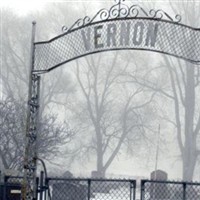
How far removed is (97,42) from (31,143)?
2.37 meters

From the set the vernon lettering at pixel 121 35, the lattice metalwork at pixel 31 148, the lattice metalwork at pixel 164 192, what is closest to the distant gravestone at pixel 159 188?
the lattice metalwork at pixel 164 192

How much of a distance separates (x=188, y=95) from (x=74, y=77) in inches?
422

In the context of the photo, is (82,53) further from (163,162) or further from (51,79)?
(163,162)

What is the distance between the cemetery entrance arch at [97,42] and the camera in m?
10.1

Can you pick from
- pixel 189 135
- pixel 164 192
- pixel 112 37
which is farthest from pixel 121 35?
pixel 189 135

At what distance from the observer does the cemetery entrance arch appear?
33.0 feet

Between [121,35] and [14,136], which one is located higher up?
[121,35]

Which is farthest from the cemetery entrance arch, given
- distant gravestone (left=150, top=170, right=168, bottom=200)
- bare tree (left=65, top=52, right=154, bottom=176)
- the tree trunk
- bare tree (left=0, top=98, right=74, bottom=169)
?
bare tree (left=65, top=52, right=154, bottom=176)

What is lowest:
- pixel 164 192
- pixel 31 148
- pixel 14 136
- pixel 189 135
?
pixel 164 192

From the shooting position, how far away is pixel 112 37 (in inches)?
399

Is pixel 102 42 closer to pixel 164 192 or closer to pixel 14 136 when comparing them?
pixel 14 136

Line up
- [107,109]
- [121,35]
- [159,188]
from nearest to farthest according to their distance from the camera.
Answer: [121,35], [159,188], [107,109]

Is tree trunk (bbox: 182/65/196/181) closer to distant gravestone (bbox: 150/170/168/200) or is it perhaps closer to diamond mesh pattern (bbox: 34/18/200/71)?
distant gravestone (bbox: 150/170/168/200)

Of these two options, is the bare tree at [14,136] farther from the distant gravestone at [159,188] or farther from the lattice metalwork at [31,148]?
the lattice metalwork at [31,148]
